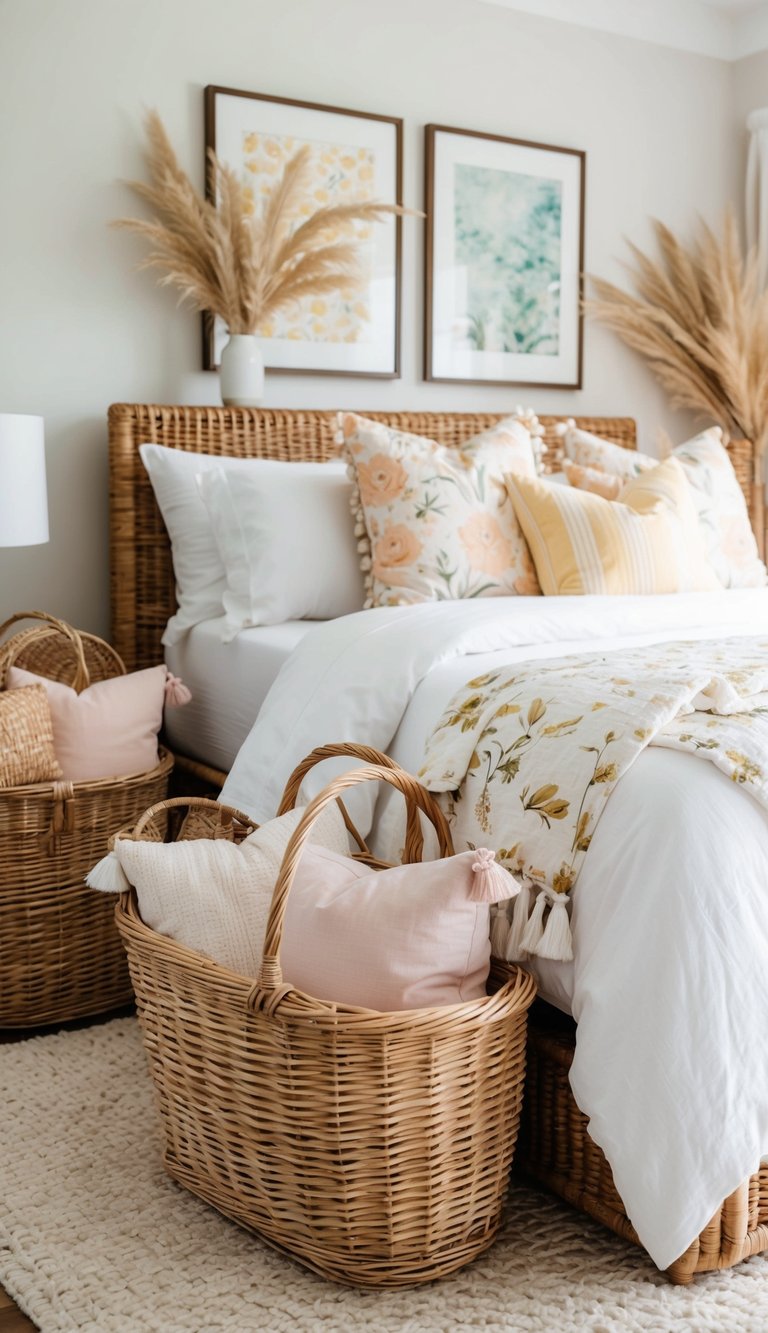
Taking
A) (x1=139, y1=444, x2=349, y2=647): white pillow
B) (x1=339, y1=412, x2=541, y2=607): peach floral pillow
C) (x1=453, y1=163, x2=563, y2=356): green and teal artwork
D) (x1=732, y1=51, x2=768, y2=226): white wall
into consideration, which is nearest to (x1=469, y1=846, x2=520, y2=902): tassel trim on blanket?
(x1=339, y1=412, x2=541, y2=607): peach floral pillow

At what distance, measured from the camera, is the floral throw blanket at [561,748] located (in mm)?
1535

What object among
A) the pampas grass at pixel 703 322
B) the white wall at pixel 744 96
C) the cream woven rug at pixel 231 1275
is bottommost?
the cream woven rug at pixel 231 1275

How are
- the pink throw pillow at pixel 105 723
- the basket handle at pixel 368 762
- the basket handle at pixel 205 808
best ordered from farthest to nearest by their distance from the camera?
the pink throw pillow at pixel 105 723, the basket handle at pixel 205 808, the basket handle at pixel 368 762

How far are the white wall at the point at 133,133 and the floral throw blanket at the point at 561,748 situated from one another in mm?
1567

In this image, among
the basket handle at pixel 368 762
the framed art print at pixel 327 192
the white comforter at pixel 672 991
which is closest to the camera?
the white comforter at pixel 672 991

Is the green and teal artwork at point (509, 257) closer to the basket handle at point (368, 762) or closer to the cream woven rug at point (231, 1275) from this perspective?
the basket handle at point (368, 762)

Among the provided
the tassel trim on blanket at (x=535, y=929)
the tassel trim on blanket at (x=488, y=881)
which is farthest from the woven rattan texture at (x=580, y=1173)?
the tassel trim on blanket at (x=488, y=881)

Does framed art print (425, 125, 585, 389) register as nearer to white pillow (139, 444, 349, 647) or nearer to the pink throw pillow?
white pillow (139, 444, 349, 647)

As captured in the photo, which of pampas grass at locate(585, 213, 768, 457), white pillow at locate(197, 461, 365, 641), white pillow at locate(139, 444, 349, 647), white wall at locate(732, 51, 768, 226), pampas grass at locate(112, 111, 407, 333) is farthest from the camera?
white wall at locate(732, 51, 768, 226)

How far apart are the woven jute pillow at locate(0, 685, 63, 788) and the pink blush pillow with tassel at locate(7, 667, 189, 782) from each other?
0.05m

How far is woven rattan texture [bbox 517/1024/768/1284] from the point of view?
4.83 feet

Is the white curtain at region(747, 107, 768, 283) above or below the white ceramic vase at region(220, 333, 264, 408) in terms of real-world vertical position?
above

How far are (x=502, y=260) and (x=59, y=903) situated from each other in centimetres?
233

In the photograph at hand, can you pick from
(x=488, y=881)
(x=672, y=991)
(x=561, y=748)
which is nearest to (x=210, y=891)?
(x=488, y=881)
